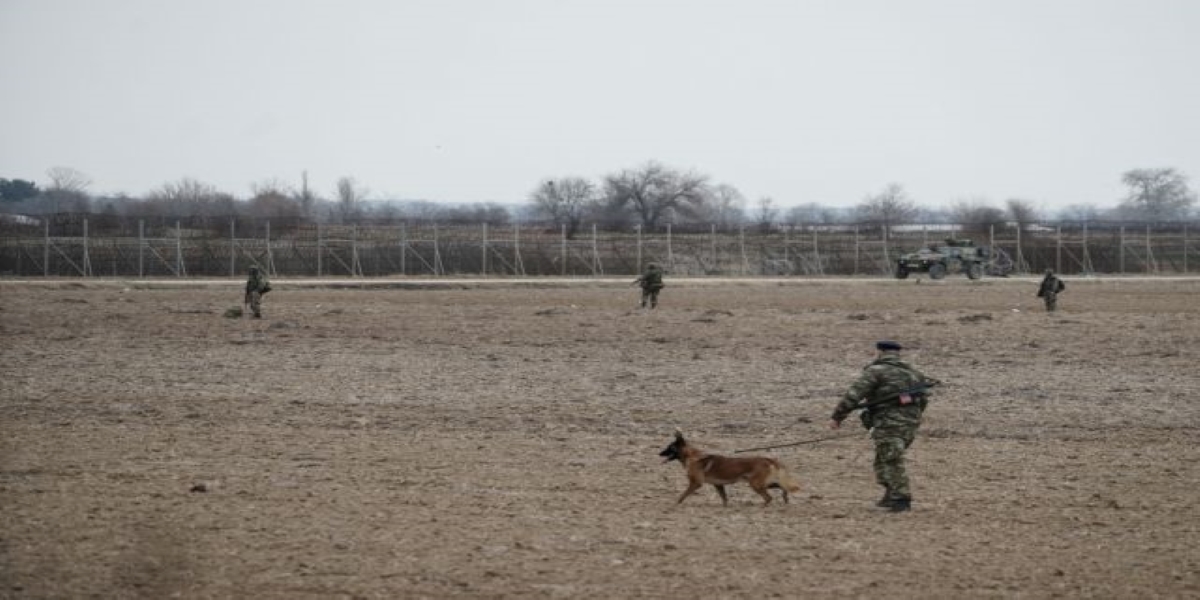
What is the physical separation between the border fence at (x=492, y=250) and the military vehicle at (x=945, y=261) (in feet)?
14.5

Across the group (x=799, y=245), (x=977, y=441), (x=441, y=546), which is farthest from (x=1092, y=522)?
(x=799, y=245)

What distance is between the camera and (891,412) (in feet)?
34.5

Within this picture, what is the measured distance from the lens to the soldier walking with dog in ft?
34.3

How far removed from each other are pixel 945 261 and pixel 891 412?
45.1 m

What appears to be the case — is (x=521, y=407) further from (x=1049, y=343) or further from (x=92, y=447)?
(x=1049, y=343)

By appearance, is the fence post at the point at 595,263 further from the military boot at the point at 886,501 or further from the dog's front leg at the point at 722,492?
the military boot at the point at 886,501

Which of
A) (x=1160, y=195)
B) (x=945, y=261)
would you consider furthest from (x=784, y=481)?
(x=1160, y=195)

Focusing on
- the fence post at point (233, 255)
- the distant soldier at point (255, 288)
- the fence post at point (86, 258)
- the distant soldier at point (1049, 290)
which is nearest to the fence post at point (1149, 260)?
the distant soldier at point (1049, 290)

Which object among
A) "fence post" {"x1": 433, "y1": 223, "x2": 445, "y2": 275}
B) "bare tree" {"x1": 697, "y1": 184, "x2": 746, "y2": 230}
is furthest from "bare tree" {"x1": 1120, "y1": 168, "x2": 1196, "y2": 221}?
"fence post" {"x1": 433, "y1": 223, "x2": 445, "y2": 275}

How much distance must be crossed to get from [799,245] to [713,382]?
48890mm

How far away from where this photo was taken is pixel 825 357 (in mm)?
21844

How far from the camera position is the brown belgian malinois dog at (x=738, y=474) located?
1056 cm

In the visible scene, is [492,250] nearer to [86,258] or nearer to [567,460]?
[86,258]

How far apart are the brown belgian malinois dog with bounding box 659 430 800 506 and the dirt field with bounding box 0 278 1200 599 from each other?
0.23 metres
